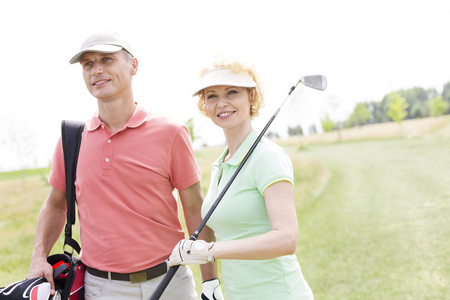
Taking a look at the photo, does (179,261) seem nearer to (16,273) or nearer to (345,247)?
(16,273)

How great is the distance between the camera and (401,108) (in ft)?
200

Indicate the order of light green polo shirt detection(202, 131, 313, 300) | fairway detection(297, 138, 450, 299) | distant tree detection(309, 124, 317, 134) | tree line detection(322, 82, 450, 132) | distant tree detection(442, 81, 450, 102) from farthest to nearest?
distant tree detection(442, 81, 450, 102) < distant tree detection(309, 124, 317, 134) < tree line detection(322, 82, 450, 132) < fairway detection(297, 138, 450, 299) < light green polo shirt detection(202, 131, 313, 300)

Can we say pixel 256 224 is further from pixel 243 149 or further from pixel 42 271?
pixel 42 271

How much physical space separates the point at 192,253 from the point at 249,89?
1110 millimetres

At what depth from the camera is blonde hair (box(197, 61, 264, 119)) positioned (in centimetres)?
262

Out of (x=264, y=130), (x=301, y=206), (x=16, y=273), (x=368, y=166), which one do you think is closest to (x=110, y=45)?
(x=264, y=130)

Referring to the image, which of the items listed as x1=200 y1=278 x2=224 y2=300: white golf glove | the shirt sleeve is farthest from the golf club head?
the shirt sleeve

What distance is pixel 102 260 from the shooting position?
296cm

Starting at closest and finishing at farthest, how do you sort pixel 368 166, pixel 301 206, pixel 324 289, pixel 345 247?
pixel 324 289, pixel 345 247, pixel 301 206, pixel 368 166

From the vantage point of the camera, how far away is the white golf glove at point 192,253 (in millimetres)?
2248

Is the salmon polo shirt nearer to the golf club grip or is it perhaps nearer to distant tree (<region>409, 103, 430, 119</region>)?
the golf club grip

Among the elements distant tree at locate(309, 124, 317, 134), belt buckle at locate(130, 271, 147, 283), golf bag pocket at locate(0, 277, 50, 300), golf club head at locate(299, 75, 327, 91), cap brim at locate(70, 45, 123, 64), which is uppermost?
cap brim at locate(70, 45, 123, 64)

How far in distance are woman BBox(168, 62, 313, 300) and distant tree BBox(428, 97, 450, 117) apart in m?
80.6

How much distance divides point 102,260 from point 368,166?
27.5m
